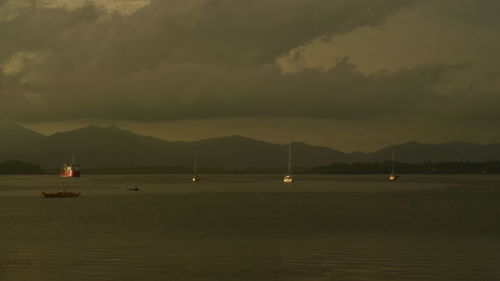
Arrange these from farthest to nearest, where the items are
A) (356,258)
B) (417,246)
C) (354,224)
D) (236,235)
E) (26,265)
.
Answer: (354,224)
(236,235)
(417,246)
(356,258)
(26,265)

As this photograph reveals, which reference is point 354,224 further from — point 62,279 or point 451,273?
point 62,279

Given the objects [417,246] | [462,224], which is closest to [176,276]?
[417,246]

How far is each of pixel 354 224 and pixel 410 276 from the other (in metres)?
28.5

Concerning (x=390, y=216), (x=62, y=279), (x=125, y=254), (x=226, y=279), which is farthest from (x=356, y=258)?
(x=390, y=216)

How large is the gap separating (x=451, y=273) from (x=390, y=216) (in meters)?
37.1

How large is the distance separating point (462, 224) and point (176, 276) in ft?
114

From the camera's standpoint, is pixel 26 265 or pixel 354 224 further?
pixel 354 224

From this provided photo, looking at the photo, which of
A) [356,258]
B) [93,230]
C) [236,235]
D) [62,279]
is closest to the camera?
[62,279]

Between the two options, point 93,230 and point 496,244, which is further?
point 93,230

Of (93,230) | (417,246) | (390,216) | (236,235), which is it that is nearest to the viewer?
(417,246)

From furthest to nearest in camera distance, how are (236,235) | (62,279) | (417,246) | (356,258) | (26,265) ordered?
1. (236,235)
2. (417,246)
3. (356,258)
4. (26,265)
5. (62,279)

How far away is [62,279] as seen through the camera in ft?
81.4

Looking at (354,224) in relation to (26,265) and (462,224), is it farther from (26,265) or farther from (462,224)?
(26,265)

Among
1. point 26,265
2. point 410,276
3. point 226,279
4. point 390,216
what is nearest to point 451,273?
point 410,276
